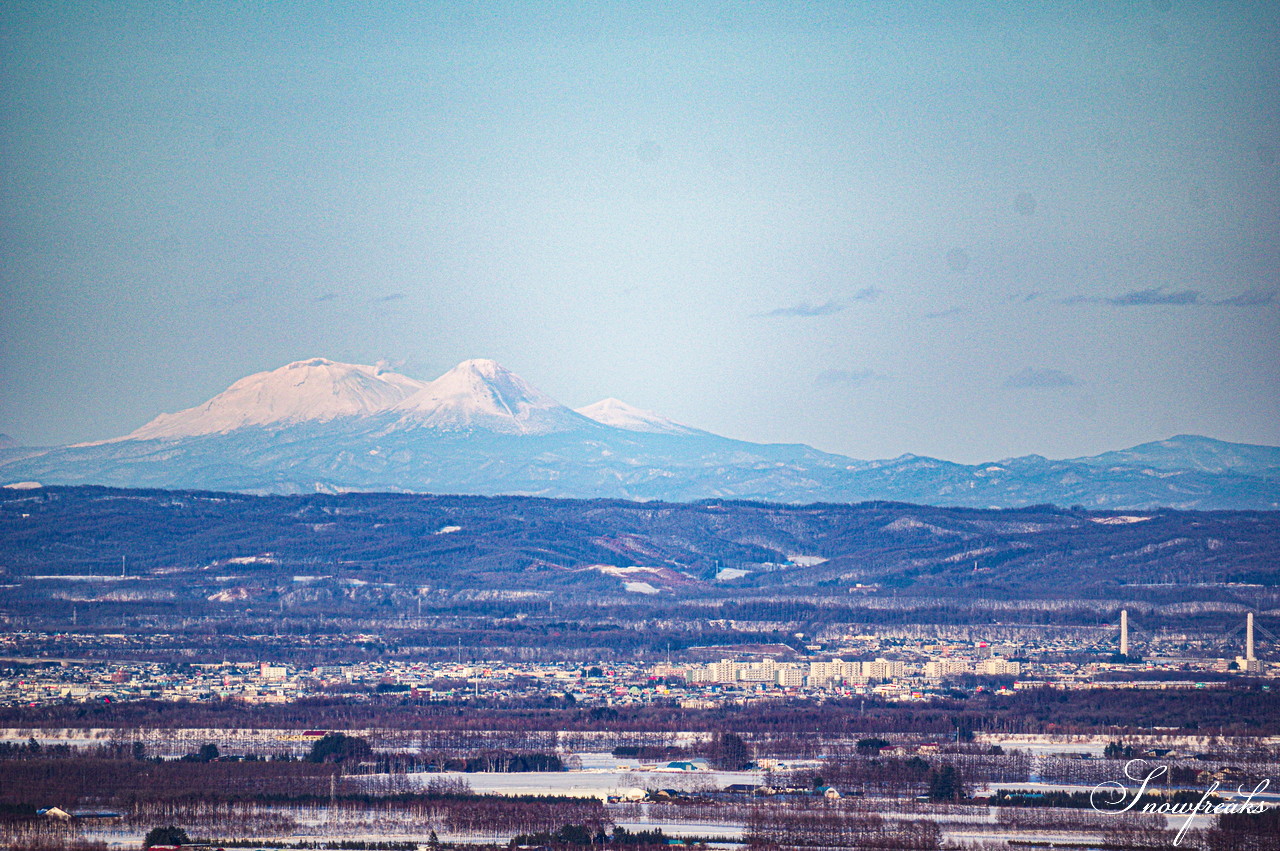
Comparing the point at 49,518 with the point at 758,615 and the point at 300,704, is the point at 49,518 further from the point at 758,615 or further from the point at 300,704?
the point at 300,704

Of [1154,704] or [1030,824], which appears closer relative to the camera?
[1030,824]

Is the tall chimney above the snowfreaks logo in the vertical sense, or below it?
above

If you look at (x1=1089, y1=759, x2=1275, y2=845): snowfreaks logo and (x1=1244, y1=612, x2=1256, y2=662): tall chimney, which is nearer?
(x1=1089, y1=759, x2=1275, y2=845): snowfreaks logo

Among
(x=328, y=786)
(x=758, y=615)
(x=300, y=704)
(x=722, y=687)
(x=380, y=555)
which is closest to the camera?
(x=328, y=786)

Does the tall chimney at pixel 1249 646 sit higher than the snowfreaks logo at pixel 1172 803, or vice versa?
the tall chimney at pixel 1249 646

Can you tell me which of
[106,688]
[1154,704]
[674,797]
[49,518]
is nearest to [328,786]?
[674,797]

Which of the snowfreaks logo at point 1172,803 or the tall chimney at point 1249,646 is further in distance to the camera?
the tall chimney at point 1249,646

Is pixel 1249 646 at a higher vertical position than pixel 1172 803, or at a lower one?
higher

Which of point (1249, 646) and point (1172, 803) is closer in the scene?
point (1172, 803)
